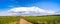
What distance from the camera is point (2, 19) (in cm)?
146

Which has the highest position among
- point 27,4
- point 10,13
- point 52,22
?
point 27,4

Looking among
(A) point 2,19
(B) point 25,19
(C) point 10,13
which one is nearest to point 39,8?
(B) point 25,19

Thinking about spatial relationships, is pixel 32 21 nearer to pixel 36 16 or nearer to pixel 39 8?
pixel 36 16

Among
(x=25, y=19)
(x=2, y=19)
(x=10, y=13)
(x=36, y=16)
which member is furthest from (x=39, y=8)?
(x=2, y=19)

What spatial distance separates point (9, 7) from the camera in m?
1.47

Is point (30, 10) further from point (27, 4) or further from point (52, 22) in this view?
point (52, 22)

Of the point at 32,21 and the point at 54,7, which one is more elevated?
the point at 54,7

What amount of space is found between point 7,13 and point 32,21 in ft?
1.20

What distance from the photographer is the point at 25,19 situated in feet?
4.81

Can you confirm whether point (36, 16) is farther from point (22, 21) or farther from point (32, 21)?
point (22, 21)

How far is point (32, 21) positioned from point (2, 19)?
410 millimetres

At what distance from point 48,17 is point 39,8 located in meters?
0.18

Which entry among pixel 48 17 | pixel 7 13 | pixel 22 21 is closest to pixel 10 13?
pixel 7 13

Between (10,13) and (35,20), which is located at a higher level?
(10,13)
